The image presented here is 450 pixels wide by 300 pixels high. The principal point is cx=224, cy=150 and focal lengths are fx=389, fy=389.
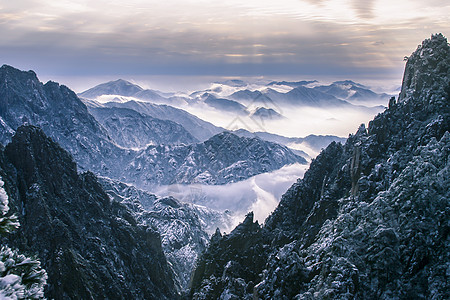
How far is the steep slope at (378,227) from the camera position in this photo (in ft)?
170

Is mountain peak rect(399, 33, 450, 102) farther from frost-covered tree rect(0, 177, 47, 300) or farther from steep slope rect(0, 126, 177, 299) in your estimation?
steep slope rect(0, 126, 177, 299)

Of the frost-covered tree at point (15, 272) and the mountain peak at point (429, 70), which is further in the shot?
the mountain peak at point (429, 70)

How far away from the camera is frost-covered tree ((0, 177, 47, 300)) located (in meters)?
18.8

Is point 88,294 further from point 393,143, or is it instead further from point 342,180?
point 393,143

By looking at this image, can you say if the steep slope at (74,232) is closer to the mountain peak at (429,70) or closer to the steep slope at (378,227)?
the steep slope at (378,227)

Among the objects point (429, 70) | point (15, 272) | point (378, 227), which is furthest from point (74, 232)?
point (15, 272)

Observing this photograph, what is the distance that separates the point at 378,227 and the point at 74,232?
123 meters

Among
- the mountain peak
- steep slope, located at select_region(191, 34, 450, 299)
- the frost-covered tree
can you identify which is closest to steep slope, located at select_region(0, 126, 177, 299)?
steep slope, located at select_region(191, 34, 450, 299)

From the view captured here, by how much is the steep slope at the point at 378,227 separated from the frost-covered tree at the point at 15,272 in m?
41.5

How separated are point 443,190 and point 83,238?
425 ft

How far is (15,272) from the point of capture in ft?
68.9

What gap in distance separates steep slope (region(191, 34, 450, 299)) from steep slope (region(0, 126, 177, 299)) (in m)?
40.6

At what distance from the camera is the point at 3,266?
19031 millimetres

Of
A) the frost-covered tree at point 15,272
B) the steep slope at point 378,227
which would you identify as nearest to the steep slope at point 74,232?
the steep slope at point 378,227
